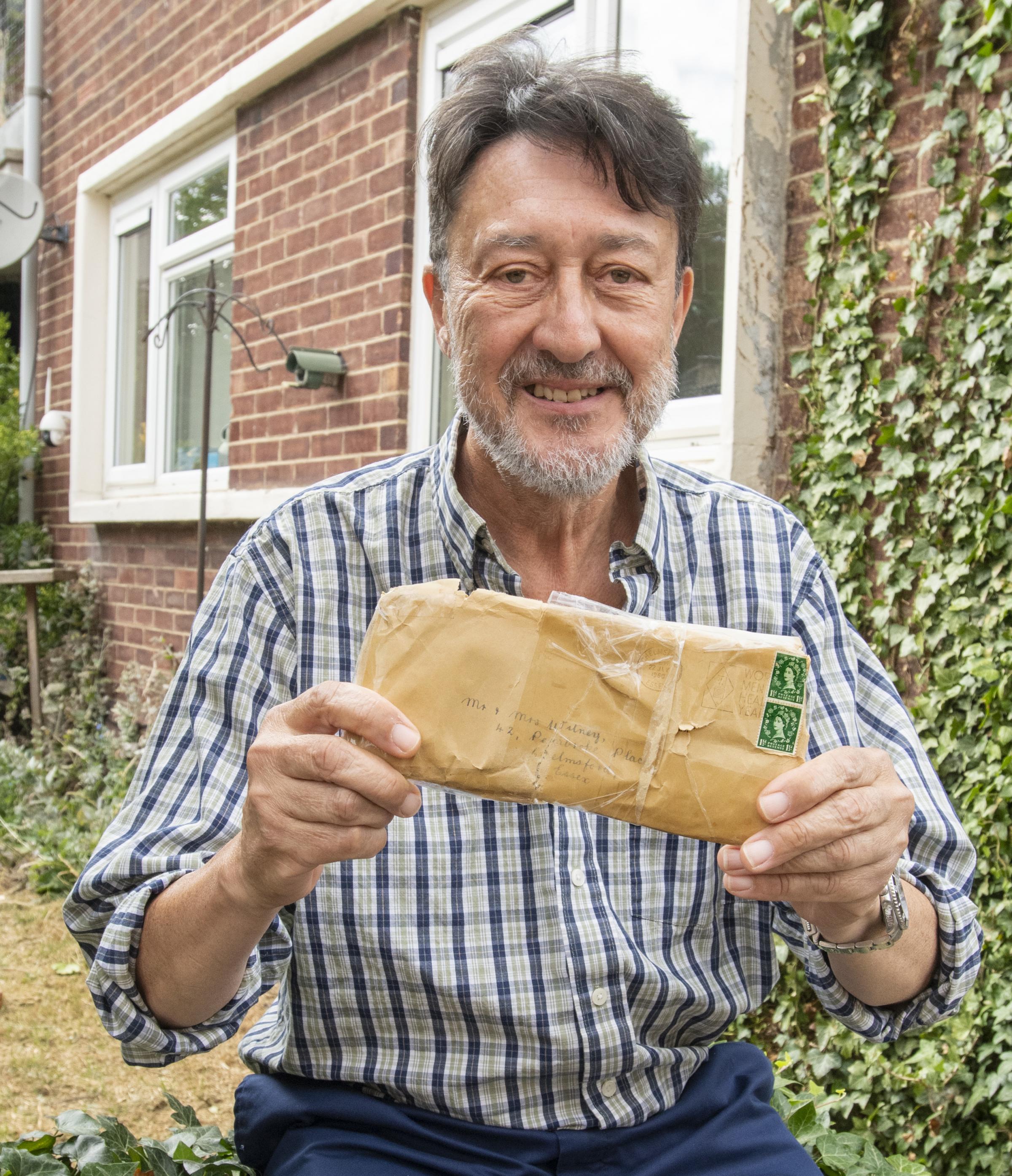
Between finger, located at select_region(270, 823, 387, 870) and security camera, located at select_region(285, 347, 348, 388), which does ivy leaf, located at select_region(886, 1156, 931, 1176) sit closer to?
finger, located at select_region(270, 823, 387, 870)

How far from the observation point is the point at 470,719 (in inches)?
45.1

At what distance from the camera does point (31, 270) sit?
7648 mm

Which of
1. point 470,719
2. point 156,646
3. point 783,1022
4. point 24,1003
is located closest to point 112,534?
point 156,646

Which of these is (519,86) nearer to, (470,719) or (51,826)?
(470,719)

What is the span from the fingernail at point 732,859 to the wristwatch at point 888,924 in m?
0.23

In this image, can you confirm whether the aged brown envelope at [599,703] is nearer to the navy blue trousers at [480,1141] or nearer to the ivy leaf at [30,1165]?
the navy blue trousers at [480,1141]

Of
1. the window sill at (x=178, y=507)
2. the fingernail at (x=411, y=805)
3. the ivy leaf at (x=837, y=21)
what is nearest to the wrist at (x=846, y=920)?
the fingernail at (x=411, y=805)

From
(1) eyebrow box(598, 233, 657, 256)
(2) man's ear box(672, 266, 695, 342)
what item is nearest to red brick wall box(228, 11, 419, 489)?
(2) man's ear box(672, 266, 695, 342)

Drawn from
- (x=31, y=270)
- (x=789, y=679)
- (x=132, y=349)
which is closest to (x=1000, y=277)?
(x=789, y=679)

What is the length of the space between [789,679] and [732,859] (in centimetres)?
20

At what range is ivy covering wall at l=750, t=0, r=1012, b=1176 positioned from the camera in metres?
2.50

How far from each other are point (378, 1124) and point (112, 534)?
18.5 ft

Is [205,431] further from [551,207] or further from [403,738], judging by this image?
[403,738]

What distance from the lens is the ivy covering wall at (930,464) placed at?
98.4 inches
